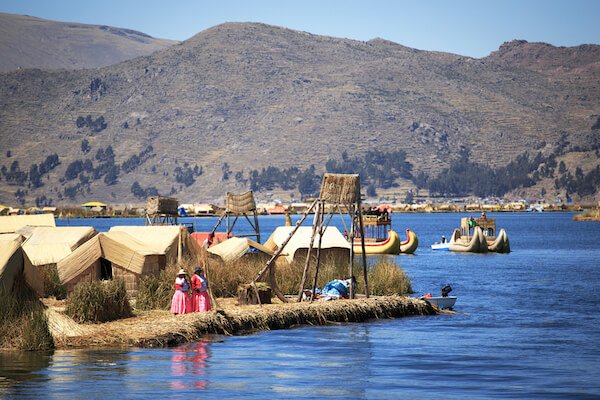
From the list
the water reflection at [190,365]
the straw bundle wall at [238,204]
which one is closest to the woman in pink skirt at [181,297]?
the water reflection at [190,365]

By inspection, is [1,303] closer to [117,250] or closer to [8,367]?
[8,367]

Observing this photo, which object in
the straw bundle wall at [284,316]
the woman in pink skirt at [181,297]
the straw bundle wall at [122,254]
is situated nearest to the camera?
the straw bundle wall at [284,316]

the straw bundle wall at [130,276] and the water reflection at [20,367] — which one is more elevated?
the straw bundle wall at [130,276]

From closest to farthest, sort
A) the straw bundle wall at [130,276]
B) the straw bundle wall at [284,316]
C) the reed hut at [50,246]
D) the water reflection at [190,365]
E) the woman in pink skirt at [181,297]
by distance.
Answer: the water reflection at [190,365] → the straw bundle wall at [284,316] → the woman in pink skirt at [181,297] → the straw bundle wall at [130,276] → the reed hut at [50,246]

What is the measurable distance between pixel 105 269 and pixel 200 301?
522 centimetres

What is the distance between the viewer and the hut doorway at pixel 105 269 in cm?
3281

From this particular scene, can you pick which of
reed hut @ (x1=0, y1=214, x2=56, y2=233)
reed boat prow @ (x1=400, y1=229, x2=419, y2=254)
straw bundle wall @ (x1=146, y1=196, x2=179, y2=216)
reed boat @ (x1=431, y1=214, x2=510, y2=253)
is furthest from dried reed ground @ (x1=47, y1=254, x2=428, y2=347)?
reed boat @ (x1=431, y1=214, x2=510, y2=253)

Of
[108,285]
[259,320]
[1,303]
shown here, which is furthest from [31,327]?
[259,320]

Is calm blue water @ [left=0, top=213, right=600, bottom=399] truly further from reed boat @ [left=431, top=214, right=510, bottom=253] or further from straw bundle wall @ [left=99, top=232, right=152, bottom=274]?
reed boat @ [left=431, top=214, right=510, bottom=253]

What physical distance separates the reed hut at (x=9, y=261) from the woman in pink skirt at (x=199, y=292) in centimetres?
412

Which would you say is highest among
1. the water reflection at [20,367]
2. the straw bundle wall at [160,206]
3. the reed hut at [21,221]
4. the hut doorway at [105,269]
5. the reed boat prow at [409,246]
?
the straw bundle wall at [160,206]

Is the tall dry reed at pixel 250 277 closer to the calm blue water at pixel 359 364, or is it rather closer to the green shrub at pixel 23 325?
the calm blue water at pixel 359 364

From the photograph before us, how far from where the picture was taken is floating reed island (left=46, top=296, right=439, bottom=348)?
25.7 metres

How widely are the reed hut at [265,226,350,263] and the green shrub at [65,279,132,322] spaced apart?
1301 centimetres
